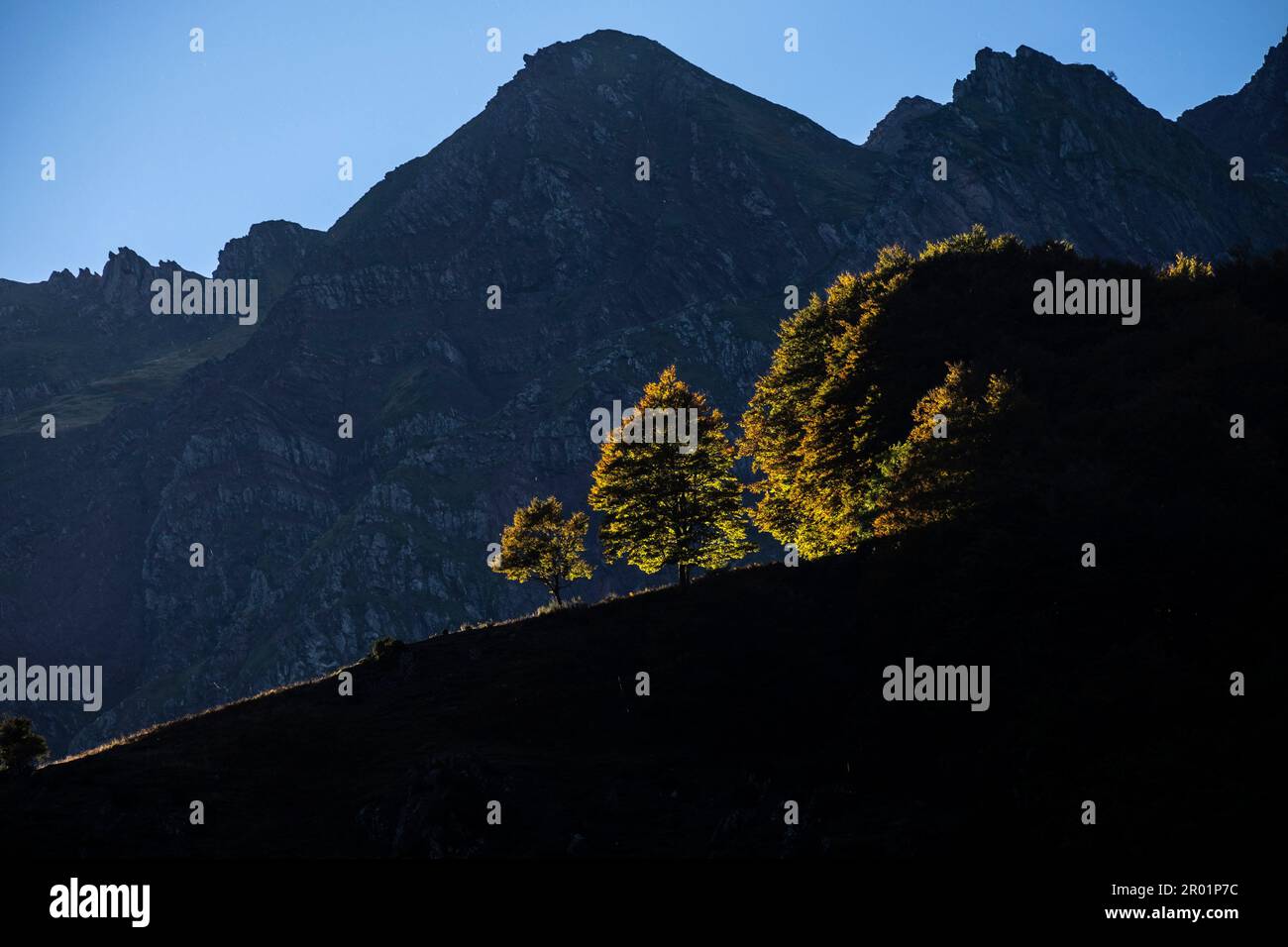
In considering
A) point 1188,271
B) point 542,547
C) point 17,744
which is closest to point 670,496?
point 542,547

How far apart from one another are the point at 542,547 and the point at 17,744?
3121cm

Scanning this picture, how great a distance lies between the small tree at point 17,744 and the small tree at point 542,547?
2828cm

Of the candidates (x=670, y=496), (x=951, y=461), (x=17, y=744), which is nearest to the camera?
(x=17, y=744)

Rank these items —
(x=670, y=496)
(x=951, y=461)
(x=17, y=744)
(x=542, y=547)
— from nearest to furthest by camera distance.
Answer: (x=17, y=744), (x=951, y=461), (x=670, y=496), (x=542, y=547)

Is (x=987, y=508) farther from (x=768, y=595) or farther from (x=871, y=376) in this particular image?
(x=871, y=376)

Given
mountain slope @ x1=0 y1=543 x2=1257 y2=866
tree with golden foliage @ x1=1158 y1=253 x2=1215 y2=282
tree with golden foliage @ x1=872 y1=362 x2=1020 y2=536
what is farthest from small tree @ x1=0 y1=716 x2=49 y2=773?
tree with golden foliage @ x1=1158 y1=253 x2=1215 y2=282

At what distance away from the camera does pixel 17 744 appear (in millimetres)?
43125

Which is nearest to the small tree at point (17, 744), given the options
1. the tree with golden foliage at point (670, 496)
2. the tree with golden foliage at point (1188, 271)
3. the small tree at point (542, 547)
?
the small tree at point (542, 547)

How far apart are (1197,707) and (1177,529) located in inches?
487

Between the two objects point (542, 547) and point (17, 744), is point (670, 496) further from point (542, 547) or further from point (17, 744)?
point (17, 744)
